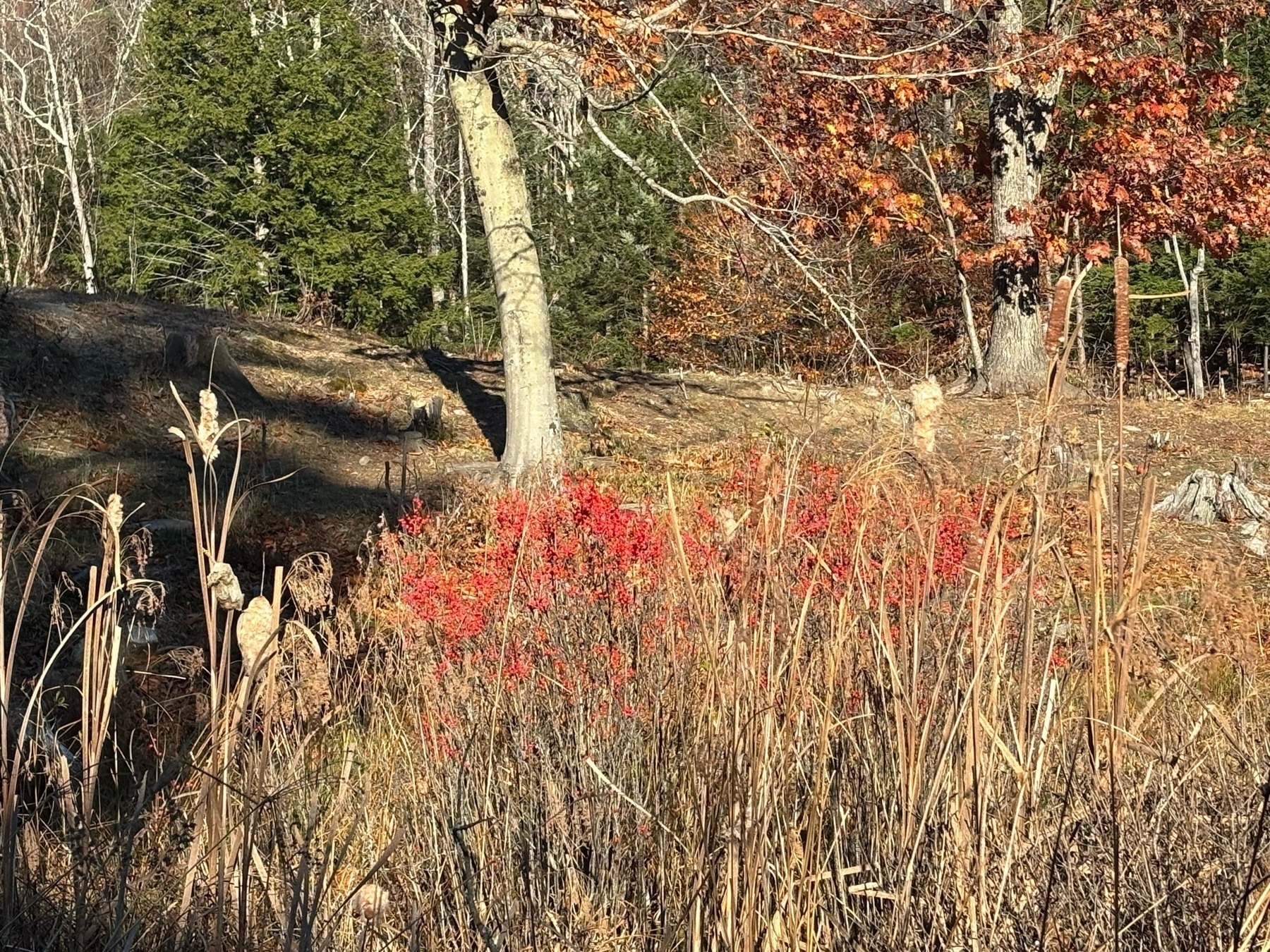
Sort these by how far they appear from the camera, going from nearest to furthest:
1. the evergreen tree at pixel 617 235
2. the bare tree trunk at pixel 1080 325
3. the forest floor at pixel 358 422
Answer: the bare tree trunk at pixel 1080 325 < the forest floor at pixel 358 422 < the evergreen tree at pixel 617 235

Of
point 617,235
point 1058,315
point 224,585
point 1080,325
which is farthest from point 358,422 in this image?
point 617,235

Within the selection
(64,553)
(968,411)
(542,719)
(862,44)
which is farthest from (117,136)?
(542,719)

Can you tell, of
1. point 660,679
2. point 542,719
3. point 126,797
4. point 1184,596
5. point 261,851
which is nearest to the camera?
→ point 261,851

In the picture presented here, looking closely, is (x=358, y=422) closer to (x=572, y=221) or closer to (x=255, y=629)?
(x=255, y=629)

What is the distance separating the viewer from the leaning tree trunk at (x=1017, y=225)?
13.0 meters

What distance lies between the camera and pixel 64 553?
6473 mm

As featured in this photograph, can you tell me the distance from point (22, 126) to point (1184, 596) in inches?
1142

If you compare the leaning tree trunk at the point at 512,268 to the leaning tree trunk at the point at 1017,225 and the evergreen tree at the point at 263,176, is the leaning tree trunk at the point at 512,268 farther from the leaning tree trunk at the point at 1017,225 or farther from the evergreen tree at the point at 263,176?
the evergreen tree at the point at 263,176

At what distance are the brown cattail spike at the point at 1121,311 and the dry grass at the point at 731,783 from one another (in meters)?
0.28

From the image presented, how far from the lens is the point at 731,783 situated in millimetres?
2123

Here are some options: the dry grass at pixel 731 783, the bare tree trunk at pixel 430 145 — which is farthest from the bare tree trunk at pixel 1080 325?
the bare tree trunk at pixel 430 145

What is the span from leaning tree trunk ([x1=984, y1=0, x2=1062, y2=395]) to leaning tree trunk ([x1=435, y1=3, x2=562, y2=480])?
5.88 m

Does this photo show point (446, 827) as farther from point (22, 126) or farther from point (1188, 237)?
point (22, 126)

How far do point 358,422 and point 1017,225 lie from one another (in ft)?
22.6
